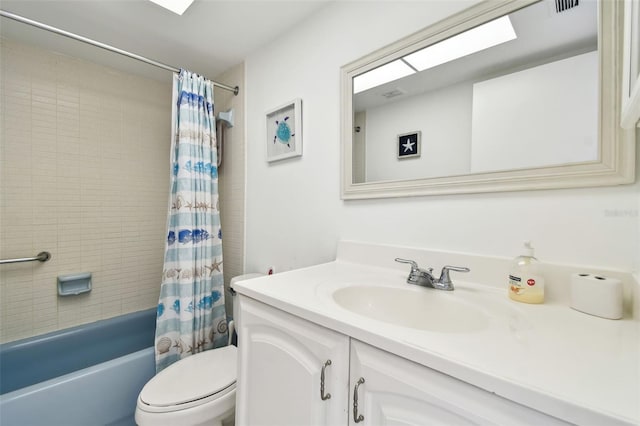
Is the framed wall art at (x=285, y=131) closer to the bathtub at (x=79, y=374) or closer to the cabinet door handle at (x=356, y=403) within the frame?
the cabinet door handle at (x=356, y=403)

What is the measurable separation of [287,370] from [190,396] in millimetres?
606

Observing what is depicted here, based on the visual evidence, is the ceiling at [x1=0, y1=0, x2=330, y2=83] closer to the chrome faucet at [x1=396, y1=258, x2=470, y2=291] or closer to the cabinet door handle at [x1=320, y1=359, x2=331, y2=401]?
the chrome faucet at [x1=396, y1=258, x2=470, y2=291]

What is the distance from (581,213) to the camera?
73 centimetres

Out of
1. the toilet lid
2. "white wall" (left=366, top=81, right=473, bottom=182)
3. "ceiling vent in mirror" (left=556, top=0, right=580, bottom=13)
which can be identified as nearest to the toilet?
the toilet lid

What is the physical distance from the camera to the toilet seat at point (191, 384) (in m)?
1.00

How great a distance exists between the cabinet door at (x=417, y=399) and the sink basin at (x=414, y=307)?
28cm

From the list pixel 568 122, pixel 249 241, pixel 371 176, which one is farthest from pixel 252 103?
pixel 568 122

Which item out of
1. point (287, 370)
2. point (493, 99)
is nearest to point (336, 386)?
point (287, 370)

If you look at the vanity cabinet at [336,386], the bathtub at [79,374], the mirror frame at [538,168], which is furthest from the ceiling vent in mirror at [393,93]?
the bathtub at [79,374]

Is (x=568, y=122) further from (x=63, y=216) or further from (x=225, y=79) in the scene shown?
(x=63, y=216)

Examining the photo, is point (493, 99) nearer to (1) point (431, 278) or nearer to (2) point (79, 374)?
(1) point (431, 278)

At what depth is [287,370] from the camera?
717 millimetres

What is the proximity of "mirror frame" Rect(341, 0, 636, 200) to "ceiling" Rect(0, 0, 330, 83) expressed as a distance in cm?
61

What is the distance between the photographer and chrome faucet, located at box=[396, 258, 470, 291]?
0.85m
